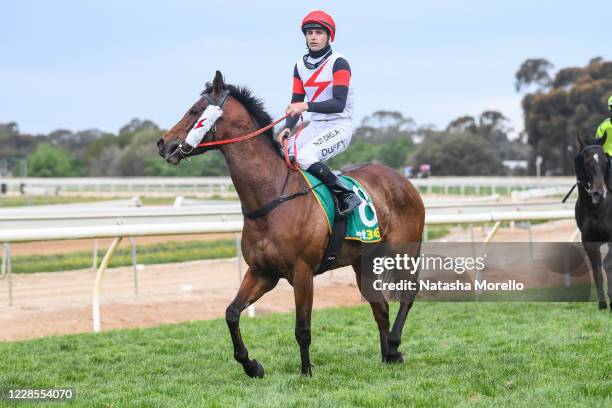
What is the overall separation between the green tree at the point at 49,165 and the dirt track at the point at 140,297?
5618cm

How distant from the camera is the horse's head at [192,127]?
17.6 ft

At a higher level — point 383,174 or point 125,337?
point 383,174

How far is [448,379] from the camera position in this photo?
528cm

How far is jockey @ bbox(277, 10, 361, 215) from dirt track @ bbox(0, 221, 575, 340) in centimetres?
394

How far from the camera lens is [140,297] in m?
10.4

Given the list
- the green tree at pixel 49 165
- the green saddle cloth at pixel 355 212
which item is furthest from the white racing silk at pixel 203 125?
the green tree at pixel 49 165

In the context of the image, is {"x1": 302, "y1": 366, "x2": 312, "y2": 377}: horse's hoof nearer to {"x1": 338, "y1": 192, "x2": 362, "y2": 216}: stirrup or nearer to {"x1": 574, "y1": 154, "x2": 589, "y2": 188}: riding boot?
{"x1": 338, "y1": 192, "x2": 362, "y2": 216}: stirrup

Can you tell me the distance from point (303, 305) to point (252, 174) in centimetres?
97

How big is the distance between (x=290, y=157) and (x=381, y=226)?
951 millimetres

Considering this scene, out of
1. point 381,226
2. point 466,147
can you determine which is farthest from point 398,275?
point 466,147

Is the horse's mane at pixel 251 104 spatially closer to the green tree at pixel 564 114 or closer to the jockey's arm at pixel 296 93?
the jockey's arm at pixel 296 93

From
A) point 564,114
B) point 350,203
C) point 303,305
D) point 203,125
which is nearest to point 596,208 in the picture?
point 350,203

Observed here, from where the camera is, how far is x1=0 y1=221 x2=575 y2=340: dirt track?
29.1ft

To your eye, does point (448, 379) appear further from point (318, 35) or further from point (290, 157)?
point (318, 35)
